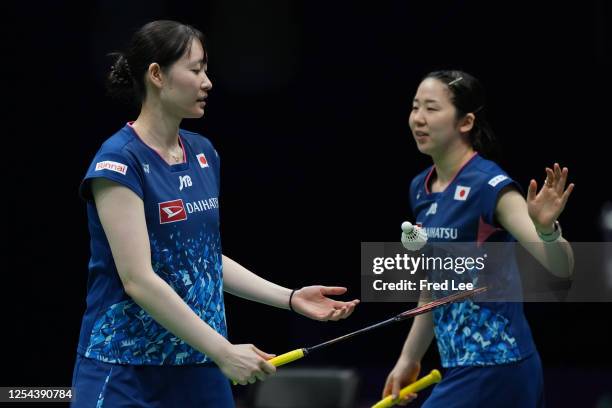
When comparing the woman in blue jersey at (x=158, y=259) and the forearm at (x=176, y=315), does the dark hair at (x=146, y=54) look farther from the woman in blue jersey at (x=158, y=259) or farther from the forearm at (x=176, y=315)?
the forearm at (x=176, y=315)

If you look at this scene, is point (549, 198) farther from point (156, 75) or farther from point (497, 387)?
point (156, 75)

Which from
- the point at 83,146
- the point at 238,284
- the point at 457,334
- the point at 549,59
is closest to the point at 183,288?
the point at 238,284

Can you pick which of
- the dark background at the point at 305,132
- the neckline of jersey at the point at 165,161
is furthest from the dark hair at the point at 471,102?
the dark background at the point at 305,132

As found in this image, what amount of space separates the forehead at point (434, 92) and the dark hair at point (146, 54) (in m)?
1.08

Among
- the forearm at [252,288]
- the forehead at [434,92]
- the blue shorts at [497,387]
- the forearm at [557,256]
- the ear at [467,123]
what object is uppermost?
Result: the forehead at [434,92]

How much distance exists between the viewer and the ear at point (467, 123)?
390cm

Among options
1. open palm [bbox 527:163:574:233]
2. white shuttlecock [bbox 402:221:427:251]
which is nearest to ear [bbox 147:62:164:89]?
open palm [bbox 527:163:574:233]

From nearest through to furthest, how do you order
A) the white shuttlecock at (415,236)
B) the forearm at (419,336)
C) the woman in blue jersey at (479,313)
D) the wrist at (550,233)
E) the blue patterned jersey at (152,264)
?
the blue patterned jersey at (152,264), the wrist at (550,233), the woman in blue jersey at (479,313), the white shuttlecock at (415,236), the forearm at (419,336)

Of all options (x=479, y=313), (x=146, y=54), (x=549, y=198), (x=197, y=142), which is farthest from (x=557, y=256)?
(x=146, y=54)

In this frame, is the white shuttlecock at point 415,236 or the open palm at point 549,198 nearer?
the open palm at point 549,198

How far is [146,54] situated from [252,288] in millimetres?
680

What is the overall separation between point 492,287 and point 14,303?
8.19 ft

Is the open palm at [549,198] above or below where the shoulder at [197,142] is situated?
below

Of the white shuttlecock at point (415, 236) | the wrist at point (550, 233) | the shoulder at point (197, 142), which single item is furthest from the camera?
the white shuttlecock at point (415, 236)
